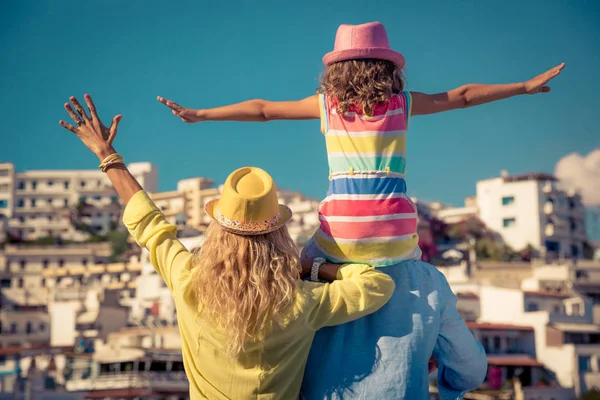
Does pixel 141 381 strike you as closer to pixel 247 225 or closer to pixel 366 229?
pixel 366 229

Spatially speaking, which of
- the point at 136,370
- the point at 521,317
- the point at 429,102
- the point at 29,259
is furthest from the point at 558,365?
the point at 29,259

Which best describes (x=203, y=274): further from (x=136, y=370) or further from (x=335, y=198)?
(x=136, y=370)

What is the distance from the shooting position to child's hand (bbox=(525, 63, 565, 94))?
593 cm

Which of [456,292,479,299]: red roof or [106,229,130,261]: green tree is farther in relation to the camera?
[106,229,130,261]: green tree

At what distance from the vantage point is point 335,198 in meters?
5.59

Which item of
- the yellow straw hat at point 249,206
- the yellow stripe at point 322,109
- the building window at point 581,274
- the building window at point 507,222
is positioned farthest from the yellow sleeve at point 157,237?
the building window at point 507,222

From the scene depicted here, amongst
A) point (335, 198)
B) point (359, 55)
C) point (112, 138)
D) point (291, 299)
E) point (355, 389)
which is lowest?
point (355, 389)

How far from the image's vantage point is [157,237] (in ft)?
17.9

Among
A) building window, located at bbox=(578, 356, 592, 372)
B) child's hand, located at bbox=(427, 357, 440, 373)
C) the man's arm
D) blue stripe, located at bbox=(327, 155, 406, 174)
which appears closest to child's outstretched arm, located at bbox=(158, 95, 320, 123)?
blue stripe, located at bbox=(327, 155, 406, 174)

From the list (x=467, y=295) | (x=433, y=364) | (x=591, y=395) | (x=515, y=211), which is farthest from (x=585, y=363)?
(x=433, y=364)

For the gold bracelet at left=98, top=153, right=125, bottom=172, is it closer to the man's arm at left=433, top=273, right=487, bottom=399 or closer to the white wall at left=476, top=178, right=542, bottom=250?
the man's arm at left=433, top=273, right=487, bottom=399

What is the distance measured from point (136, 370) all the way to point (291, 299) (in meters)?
35.1

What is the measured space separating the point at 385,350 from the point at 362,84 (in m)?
1.51

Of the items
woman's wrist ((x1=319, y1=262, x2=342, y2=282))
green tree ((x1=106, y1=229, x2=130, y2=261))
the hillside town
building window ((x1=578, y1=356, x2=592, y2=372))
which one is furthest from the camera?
green tree ((x1=106, y1=229, x2=130, y2=261))
